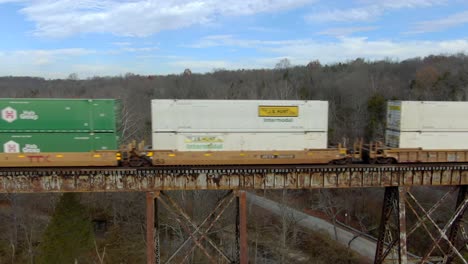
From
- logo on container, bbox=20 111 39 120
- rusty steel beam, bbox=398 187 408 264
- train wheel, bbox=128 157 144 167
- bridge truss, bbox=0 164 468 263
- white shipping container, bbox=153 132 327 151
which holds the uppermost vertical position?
logo on container, bbox=20 111 39 120

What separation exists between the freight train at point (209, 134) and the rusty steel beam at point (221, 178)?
0.38 meters

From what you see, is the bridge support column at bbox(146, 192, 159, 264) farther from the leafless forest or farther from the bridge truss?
the leafless forest

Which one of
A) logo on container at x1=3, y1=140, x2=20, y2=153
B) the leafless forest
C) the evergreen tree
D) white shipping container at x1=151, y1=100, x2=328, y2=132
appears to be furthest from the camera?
the leafless forest

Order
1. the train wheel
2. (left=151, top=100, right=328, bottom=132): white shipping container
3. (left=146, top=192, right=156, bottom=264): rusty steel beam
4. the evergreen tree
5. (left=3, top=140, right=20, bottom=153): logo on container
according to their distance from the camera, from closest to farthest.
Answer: (left=146, top=192, right=156, bottom=264): rusty steel beam, (left=3, top=140, right=20, bottom=153): logo on container, (left=151, top=100, right=328, bottom=132): white shipping container, the train wheel, the evergreen tree

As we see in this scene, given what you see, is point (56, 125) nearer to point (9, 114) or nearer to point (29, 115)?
point (29, 115)

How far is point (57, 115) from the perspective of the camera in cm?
1380

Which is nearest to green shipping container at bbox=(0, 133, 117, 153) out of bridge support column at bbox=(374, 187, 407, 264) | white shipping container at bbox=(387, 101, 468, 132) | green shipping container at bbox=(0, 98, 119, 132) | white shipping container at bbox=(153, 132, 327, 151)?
green shipping container at bbox=(0, 98, 119, 132)

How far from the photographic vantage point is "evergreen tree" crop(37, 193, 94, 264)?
22.5 meters

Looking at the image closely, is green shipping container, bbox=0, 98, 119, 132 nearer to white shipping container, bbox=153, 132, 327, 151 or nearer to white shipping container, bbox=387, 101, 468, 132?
white shipping container, bbox=153, 132, 327, 151

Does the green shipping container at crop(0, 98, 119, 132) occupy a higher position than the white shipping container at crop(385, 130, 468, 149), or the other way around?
the green shipping container at crop(0, 98, 119, 132)

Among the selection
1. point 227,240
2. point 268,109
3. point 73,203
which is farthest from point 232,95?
point 268,109

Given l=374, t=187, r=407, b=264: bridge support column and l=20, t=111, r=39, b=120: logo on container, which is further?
l=374, t=187, r=407, b=264: bridge support column

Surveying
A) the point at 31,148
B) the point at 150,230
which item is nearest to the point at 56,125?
the point at 31,148

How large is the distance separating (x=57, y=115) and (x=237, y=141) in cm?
739
